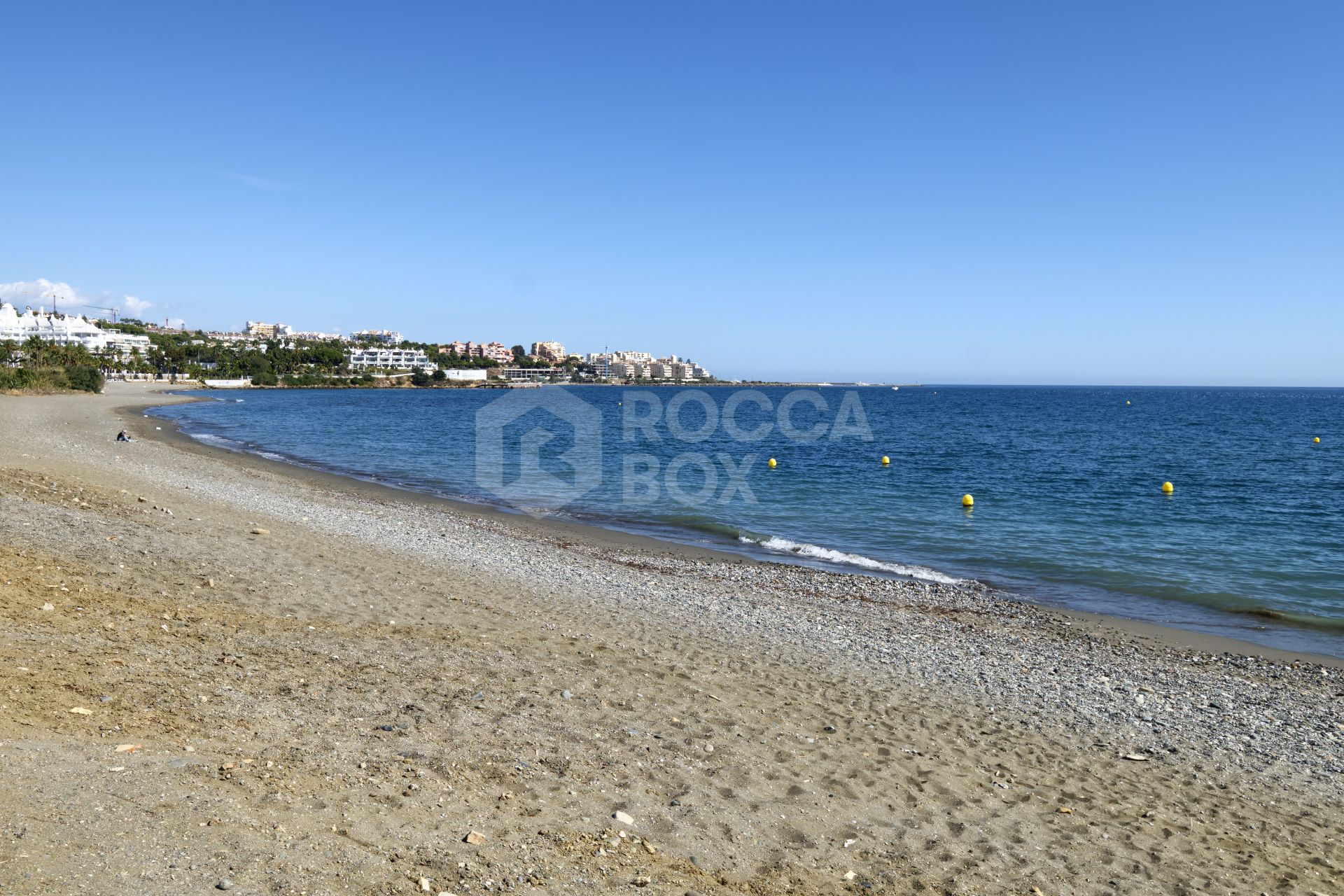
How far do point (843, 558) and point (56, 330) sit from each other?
216 meters

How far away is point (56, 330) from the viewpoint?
182125 millimetres

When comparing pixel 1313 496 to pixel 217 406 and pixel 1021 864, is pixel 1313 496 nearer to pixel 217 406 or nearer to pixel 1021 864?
pixel 1021 864

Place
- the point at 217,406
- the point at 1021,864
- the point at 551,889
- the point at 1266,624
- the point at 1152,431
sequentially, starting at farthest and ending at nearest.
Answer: the point at 217,406, the point at 1152,431, the point at 1266,624, the point at 1021,864, the point at 551,889

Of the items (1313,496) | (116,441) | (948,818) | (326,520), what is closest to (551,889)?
(948,818)

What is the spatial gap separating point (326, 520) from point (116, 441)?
81.2 ft

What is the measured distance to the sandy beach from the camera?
5.28 meters

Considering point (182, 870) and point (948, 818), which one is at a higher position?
point (182, 870)

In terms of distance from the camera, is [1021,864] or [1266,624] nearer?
[1021,864]

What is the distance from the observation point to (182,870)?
456 cm
